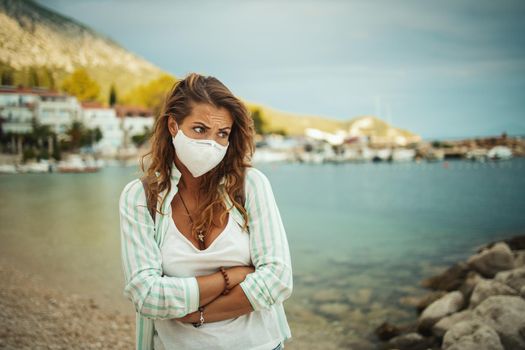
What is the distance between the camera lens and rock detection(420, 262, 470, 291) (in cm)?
800

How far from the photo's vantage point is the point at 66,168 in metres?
56.0

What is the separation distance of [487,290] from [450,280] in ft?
10.7

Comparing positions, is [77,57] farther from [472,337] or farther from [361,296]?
[472,337]

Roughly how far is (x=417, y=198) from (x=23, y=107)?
49.7 m

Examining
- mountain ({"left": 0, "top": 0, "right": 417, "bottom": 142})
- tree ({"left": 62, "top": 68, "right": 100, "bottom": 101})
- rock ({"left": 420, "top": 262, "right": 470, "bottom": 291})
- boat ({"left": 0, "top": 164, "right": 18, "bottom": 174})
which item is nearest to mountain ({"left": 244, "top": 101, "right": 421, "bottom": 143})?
mountain ({"left": 0, "top": 0, "right": 417, "bottom": 142})

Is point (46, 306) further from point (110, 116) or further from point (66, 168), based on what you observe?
point (110, 116)

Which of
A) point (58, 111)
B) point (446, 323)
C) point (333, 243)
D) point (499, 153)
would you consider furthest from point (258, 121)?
point (446, 323)

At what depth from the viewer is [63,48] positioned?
4636 inches

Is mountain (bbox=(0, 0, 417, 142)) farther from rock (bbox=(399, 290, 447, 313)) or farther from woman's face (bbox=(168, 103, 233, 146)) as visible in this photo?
woman's face (bbox=(168, 103, 233, 146))

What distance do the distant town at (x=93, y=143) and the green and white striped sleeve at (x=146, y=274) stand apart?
3759 centimetres

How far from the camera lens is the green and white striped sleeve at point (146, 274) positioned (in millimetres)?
1521

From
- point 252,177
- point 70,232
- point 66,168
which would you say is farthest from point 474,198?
point 66,168

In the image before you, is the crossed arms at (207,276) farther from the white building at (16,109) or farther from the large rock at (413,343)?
the white building at (16,109)

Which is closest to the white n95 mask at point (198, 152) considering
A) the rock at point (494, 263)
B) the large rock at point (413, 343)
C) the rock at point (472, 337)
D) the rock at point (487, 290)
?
the rock at point (472, 337)
